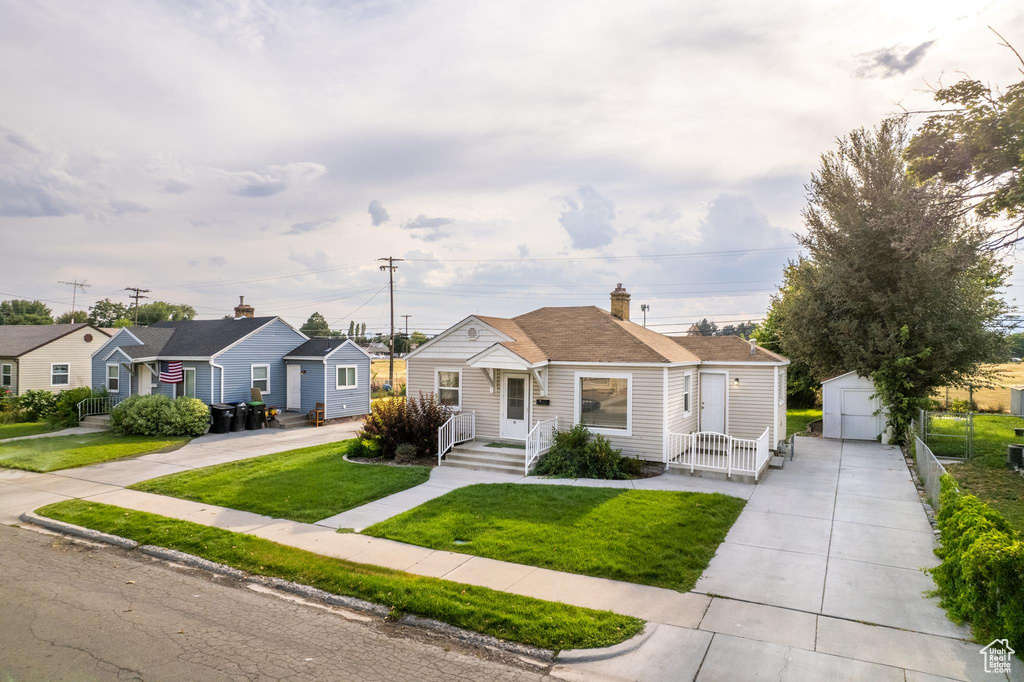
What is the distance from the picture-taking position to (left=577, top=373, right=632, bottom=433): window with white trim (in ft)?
49.8

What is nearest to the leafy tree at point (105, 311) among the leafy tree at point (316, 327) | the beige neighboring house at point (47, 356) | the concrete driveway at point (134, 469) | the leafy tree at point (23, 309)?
the leafy tree at point (23, 309)

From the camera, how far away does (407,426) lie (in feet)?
52.8

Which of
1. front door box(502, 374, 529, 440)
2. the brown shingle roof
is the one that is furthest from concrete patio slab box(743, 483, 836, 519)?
front door box(502, 374, 529, 440)

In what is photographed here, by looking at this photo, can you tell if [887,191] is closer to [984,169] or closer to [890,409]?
[890,409]

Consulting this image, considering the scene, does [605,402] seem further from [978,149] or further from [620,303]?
[978,149]

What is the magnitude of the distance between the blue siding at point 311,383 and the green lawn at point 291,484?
29.7 ft

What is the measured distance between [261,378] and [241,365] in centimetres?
133

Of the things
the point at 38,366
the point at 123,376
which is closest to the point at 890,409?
the point at 123,376

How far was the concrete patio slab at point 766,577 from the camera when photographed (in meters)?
7.08

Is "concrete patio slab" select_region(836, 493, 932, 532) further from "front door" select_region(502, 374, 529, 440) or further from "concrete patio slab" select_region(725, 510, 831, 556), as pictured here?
"front door" select_region(502, 374, 529, 440)

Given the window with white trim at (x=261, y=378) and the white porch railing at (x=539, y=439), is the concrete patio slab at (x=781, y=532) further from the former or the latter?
the window with white trim at (x=261, y=378)

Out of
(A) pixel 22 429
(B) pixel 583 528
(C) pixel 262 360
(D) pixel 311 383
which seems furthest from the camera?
(D) pixel 311 383

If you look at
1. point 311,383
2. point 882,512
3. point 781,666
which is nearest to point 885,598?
point 781,666

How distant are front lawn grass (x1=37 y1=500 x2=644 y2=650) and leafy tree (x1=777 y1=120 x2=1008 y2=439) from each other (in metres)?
16.9
